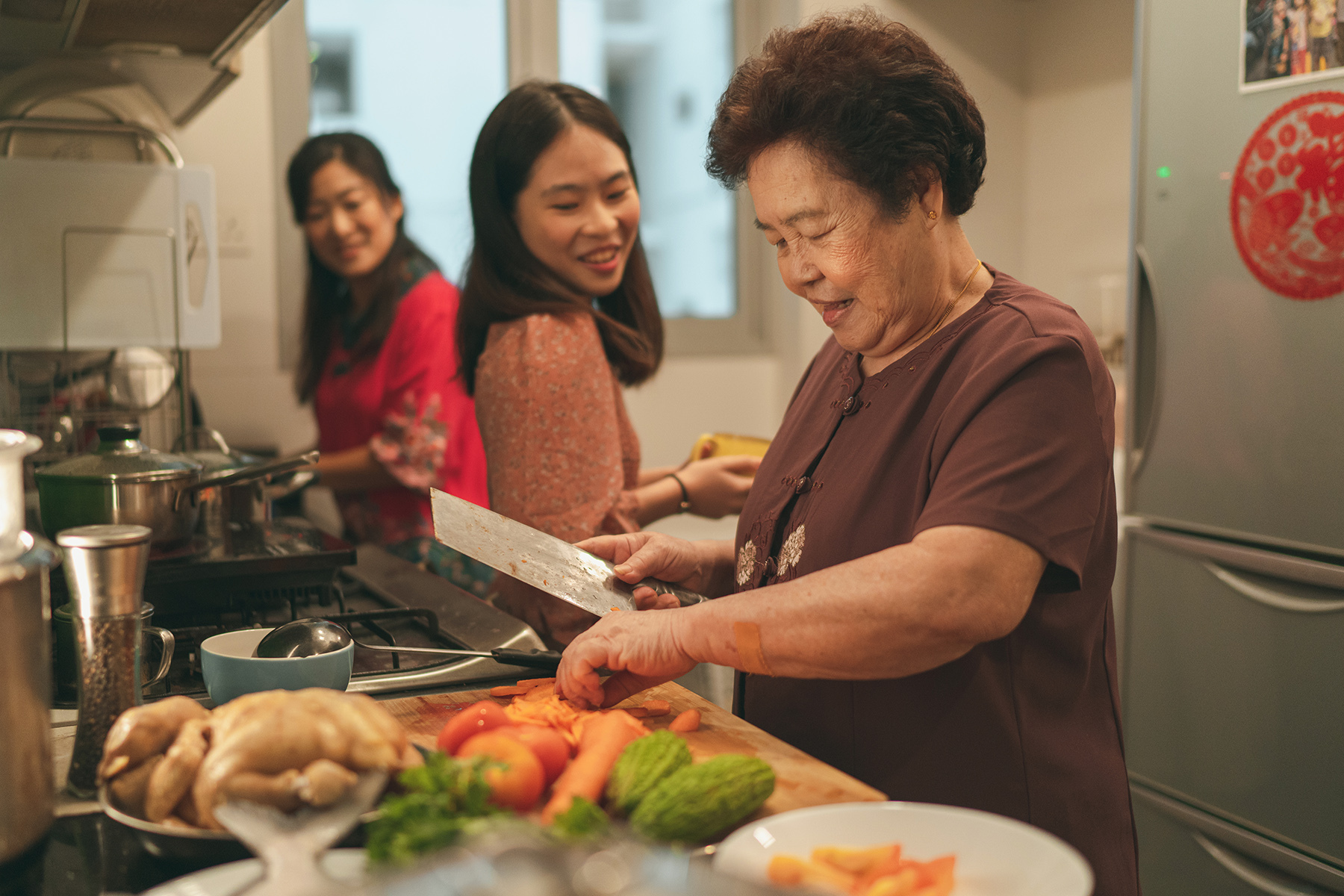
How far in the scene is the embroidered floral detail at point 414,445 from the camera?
2.26 metres

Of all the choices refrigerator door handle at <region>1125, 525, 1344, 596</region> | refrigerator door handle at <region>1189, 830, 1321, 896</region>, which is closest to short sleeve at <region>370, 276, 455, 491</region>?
refrigerator door handle at <region>1125, 525, 1344, 596</region>

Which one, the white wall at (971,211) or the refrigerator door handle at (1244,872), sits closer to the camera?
the refrigerator door handle at (1244,872)

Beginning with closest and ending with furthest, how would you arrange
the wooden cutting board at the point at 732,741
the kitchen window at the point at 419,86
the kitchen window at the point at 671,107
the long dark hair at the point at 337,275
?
the wooden cutting board at the point at 732,741 → the long dark hair at the point at 337,275 → the kitchen window at the point at 419,86 → the kitchen window at the point at 671,107

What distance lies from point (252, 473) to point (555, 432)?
0.40m

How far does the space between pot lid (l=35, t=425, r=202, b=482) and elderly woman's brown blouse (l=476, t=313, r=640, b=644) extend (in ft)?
1.34

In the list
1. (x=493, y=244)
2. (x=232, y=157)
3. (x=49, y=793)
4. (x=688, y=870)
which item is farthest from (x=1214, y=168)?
(x=232, y=157)

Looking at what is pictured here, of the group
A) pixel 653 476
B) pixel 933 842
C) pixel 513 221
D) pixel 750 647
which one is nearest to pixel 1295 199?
pixel 653 476

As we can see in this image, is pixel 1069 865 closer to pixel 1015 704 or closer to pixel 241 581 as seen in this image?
pixel 1015 704

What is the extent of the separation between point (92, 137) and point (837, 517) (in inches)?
64.4

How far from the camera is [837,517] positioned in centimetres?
102

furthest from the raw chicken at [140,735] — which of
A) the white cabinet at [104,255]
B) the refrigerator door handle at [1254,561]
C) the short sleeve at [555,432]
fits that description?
the refrigerator door handle at [1254,561]

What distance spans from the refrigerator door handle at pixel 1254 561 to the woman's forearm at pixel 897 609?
1170 millimetres

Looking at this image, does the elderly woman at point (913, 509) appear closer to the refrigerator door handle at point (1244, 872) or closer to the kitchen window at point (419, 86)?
the refrigerator door handle at point (1244, 872)

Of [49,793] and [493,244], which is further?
[493,244]
